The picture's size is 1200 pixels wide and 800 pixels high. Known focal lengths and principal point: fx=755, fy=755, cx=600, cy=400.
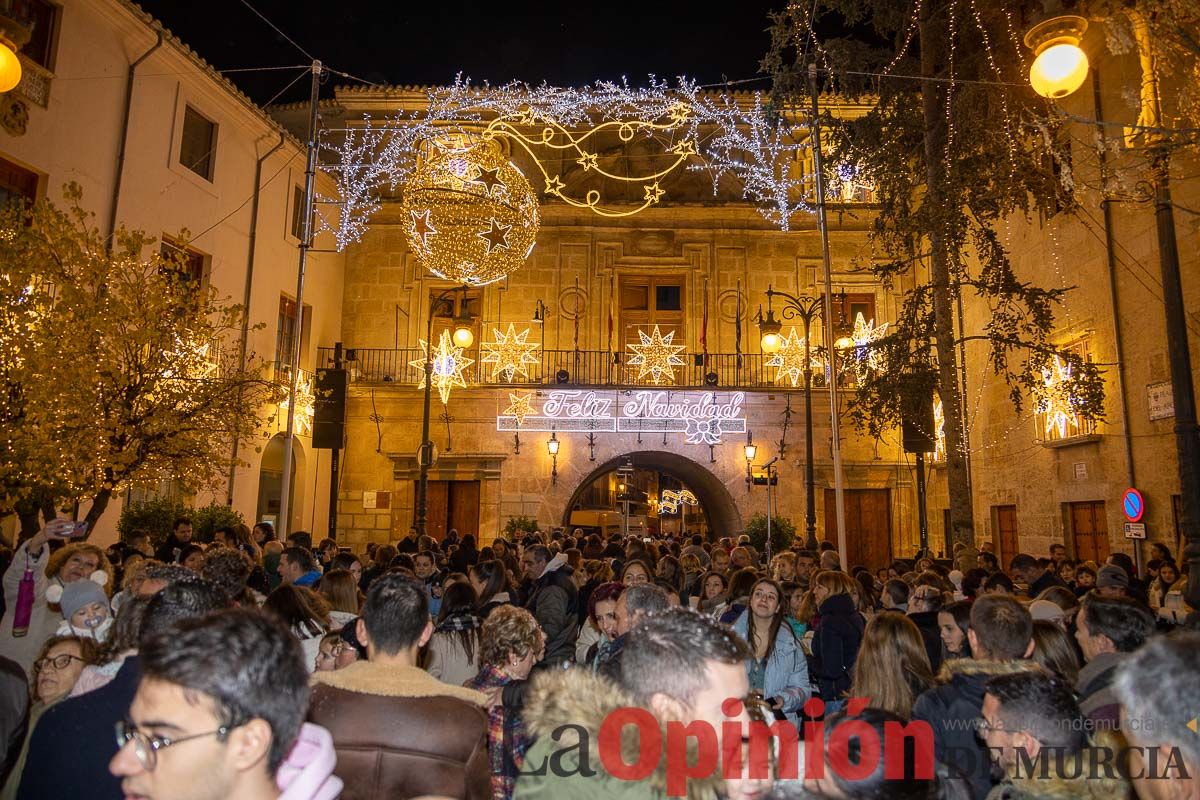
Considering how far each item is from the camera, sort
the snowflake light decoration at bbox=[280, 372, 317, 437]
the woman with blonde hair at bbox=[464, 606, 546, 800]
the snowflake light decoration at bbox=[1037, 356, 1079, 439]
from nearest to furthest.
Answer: the woman with blonde hair at bbox=[464, 606, 546, 800] → the snowflake light decoration at bbox=[1037, 356, 1079, 439] → the snowflake light decoration at bbox=[280, 372, 317, 437]

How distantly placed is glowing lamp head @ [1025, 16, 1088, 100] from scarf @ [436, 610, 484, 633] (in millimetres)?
5636

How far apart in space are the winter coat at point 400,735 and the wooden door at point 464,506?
17060 mm

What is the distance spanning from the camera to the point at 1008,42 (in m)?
12.9

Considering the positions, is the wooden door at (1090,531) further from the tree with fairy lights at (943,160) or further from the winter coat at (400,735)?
the winter coat at (400,735)

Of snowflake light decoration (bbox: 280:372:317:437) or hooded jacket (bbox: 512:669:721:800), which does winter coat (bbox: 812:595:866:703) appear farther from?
snowflake light decoration (bbox: 280:372:317:437)

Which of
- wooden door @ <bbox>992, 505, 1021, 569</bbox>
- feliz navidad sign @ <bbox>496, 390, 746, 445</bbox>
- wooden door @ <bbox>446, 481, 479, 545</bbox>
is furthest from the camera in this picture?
wooden door @ <bbox>446, 481, 479, 545</bbox>

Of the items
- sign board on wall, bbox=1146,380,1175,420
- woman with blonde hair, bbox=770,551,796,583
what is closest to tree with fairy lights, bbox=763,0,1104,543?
sign board on wall, bbox=1146,380,1175,420

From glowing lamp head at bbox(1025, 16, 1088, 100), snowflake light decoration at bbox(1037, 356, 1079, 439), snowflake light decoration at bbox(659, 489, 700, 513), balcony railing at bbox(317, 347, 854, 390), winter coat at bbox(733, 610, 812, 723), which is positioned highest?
balcony railing at bbox(317, 347, 854, 390)

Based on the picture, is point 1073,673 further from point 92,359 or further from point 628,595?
point 92,359

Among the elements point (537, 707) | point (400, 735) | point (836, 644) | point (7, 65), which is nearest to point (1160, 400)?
point (836, 644)

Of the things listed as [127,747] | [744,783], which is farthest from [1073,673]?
[127,747]

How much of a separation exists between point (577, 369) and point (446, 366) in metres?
3.75

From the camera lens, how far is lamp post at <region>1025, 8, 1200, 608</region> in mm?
5668

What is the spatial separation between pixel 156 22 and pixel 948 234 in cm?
1412
